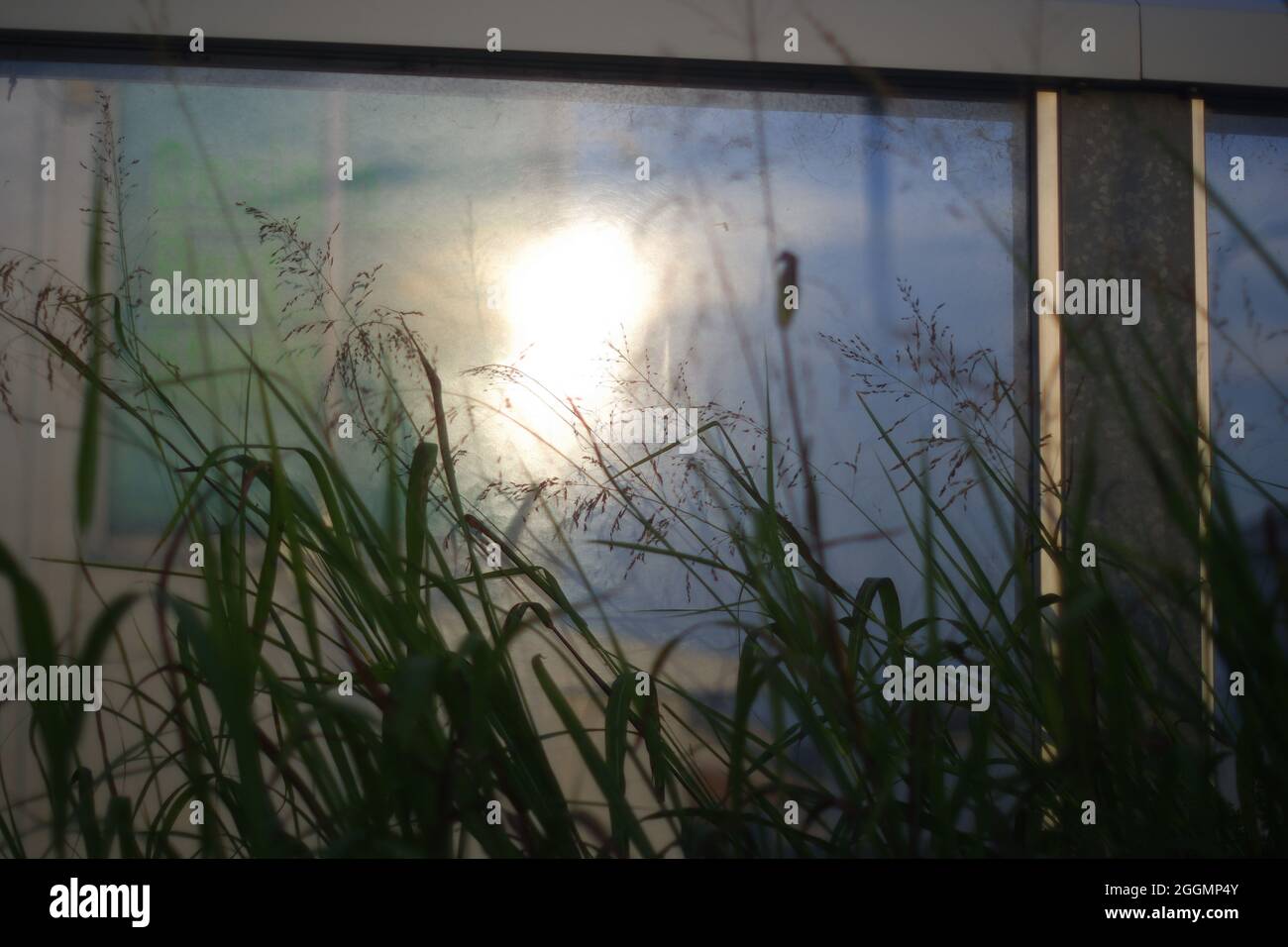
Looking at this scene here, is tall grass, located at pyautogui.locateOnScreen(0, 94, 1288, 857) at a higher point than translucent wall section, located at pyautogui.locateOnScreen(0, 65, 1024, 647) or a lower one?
lower

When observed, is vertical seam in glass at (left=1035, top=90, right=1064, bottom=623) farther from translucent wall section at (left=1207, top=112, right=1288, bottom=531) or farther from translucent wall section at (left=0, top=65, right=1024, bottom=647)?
translucent wall section at (left=1207, top=112, right=1288, bottom=531)

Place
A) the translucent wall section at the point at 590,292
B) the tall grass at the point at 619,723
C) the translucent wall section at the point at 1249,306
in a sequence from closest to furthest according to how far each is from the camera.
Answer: the tall grass at the point at 619,723 → the translucent wall section at the point at 590,292 → the translucent wall section at the point at 1249,306

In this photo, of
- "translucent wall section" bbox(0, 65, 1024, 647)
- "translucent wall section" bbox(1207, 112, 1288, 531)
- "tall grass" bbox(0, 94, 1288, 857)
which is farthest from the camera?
"translucent wall section" bbox(1207, 112, 1288, 531)

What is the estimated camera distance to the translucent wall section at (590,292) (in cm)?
166

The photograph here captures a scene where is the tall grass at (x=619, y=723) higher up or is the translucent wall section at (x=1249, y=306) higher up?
the translucent wall section at (x=1249, y=306)

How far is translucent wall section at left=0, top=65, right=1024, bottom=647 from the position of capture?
1.66m

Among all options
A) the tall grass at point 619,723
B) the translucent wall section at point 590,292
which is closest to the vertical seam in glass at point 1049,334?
the translucent wall section at point 590,292

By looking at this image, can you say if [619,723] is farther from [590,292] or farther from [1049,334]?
[1049,334]

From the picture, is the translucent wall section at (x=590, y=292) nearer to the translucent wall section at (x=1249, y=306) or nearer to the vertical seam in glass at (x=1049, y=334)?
the vertical seam in glass at (x=1049, y=334)

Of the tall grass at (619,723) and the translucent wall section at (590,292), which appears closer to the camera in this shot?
the tall grass at (619,723)

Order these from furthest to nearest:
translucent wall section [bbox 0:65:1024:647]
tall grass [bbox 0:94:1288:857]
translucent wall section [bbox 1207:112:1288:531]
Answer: translucent wall section [bbox 1207:112:1288:531] → translucent wall section [bbox 0:65:1024:647] → tall grass [bbox 0:94:1288:857]

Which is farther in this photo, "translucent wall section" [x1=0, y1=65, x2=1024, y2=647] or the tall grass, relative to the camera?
"translucent wall section" [x1=0, y1=65, x2=1024, y2=647]

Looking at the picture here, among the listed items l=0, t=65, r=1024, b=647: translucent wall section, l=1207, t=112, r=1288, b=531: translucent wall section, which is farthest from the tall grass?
l=1207, t=112, r=1288, b=531: translucent wall section
